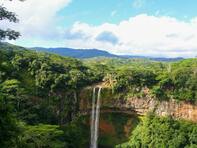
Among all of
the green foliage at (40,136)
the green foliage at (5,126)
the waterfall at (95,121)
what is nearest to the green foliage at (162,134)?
the waterfall at (95,121)

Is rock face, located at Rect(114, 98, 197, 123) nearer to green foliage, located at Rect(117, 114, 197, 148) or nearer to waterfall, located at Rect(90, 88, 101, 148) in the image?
green foliage, located at Rect(117, 114, 197, 148)

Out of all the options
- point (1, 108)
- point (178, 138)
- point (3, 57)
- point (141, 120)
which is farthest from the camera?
point (141, 120)

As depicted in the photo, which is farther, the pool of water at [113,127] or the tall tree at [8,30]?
the pool of water at [113,127]

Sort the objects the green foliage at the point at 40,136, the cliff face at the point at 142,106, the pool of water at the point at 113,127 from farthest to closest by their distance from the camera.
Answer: the pool of water at the point at 113,127, the cliff face at the point at 142,106, the green foliage at the point at 40,136

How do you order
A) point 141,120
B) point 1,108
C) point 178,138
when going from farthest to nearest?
point 141,120
point 178,138
point 1,108

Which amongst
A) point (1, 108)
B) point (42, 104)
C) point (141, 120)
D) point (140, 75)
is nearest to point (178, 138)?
point (141, 120)

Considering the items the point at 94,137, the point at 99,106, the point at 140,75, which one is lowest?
the point at 94,137

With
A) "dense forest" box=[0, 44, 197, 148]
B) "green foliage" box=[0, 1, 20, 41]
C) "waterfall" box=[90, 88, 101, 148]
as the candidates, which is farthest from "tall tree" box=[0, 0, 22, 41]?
"waterfall" box=[90, 88, 101, 148]

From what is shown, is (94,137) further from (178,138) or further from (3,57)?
(3,57)

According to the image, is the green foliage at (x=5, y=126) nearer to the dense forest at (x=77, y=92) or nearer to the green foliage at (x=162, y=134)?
the dense forest at (x=77, y=92)
